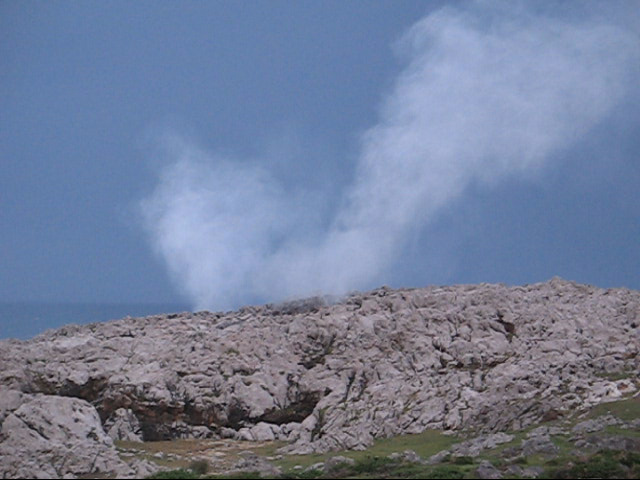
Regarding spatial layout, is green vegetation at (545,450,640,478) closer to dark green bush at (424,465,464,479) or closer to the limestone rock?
dark green bush at (424,465,464,479)

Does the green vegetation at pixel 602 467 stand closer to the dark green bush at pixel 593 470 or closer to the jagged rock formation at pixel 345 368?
the dark green bush at pixel 593 470

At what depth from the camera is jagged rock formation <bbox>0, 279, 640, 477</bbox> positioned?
4653cm

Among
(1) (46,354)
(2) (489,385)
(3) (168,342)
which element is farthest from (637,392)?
(1) (46,354)

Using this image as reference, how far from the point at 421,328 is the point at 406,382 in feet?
19.1

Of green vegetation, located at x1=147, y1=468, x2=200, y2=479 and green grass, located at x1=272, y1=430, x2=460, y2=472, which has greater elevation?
green grass, located at x1=272, y1=430, x2=460, y2=472

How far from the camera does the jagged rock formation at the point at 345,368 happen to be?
46.5 m

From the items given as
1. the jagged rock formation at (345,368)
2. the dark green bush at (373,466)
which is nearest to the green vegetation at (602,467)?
the dark green bush at (373,466)

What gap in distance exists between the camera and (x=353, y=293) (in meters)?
64.6

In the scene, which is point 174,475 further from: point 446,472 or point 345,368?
point 345,368

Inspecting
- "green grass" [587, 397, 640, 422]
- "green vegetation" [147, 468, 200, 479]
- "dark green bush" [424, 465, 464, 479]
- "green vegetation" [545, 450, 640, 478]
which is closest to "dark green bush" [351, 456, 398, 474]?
"dark green bush" [424, 465, 464, 479]

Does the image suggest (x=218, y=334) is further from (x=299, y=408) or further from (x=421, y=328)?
(x=421, y=328)

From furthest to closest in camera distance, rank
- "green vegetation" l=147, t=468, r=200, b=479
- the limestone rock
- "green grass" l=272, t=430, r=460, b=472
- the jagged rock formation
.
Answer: the jagged rock formation, "green grass" l=272, t=430, r=460, b=472, the limestone rock, "green vegetation" l=147, t=468, r=200, b=479

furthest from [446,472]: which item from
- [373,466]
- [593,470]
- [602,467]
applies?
[602,467]

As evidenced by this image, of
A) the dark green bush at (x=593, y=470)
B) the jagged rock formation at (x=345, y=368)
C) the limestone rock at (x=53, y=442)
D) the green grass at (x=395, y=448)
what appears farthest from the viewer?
the jagged rock formation at (x=345, y=368)
